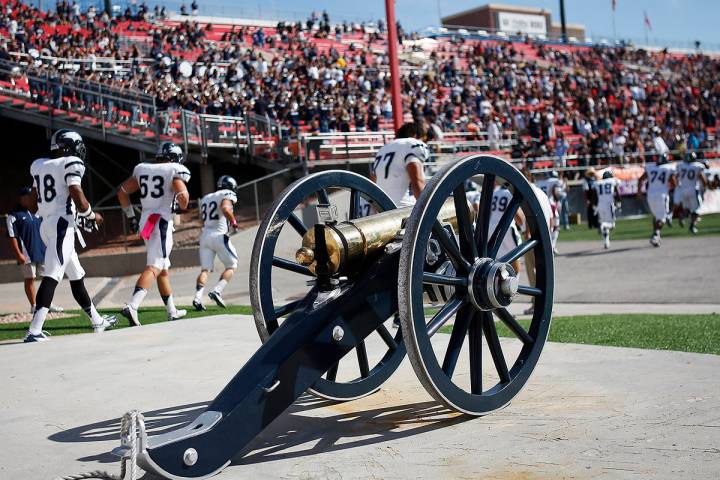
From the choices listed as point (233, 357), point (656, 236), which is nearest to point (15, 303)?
point (233, 357)

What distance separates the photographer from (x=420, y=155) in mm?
6535

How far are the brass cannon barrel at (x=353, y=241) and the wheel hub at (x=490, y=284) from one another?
1.40ft

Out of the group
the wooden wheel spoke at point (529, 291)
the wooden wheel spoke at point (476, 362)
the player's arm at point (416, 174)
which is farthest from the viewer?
the player's arm at point (416, 174)

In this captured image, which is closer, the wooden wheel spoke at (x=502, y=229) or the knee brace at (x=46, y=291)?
the wooden wheel spoke at (x=502, y=229)

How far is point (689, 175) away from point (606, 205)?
111 inches

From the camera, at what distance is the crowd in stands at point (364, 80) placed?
2459cm

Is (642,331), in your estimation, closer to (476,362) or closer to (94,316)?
(476,362)

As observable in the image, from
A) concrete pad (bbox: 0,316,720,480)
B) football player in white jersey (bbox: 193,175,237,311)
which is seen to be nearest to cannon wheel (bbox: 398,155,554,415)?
concrete pad (bbox: 0,316,720,480)

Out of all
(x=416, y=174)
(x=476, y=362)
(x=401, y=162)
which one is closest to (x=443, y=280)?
(x=476, y=362)

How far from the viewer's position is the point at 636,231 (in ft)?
71.3

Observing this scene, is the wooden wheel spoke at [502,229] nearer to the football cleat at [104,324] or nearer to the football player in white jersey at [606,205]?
the football cleat at [104,324]

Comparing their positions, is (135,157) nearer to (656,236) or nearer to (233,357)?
(656,236)

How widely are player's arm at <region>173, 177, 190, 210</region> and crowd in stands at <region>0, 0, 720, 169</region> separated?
1418 centimetres

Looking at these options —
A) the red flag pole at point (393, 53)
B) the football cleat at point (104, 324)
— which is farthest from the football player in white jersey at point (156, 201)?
the red flag pole at point (393, 53)
